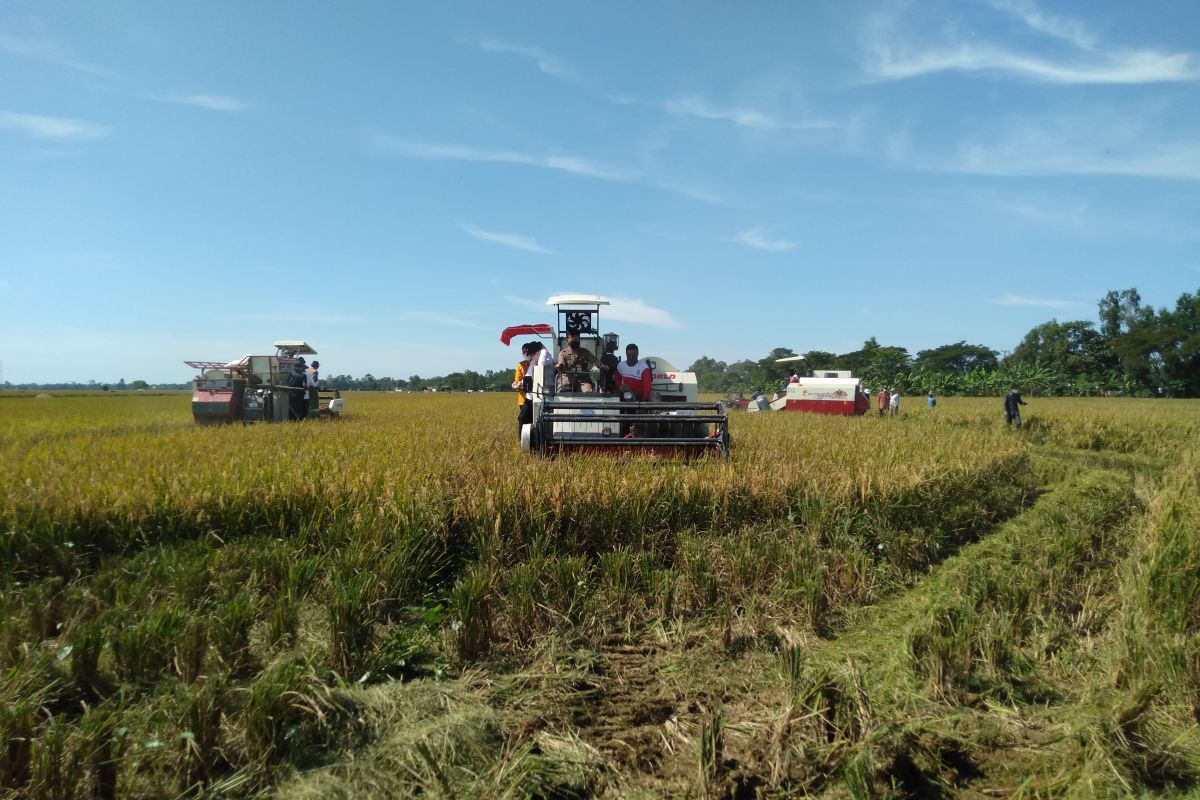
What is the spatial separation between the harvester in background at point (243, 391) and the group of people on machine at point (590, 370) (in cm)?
882

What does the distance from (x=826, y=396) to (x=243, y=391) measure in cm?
1770

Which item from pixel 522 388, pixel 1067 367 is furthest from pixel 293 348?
pixel 1067 367

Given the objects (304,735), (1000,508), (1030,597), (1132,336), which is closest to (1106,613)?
(1030,597)

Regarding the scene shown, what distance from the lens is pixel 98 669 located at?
3521 mm

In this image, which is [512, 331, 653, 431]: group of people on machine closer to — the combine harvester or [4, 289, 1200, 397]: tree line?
the combine harvester

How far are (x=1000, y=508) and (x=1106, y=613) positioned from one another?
372 centimetres

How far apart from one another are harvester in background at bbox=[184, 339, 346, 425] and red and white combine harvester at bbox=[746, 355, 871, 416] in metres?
15.7

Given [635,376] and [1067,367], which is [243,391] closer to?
[635,376]

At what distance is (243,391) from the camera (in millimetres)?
16219

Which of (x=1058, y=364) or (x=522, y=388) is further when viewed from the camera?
(x=1058, y=364)

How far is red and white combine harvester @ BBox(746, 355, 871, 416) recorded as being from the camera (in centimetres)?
2271

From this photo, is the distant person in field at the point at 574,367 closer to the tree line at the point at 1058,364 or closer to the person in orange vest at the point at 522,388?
the person in orange vest at the point at 522,388

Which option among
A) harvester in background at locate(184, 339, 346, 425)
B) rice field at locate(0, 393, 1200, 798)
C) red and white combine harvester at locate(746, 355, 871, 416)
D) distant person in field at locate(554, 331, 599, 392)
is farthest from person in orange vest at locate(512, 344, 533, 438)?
red and white combine harvester at locate(746, 355, 871, 416)

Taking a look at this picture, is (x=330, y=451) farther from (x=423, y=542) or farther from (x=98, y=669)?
(x=98, y=669)
